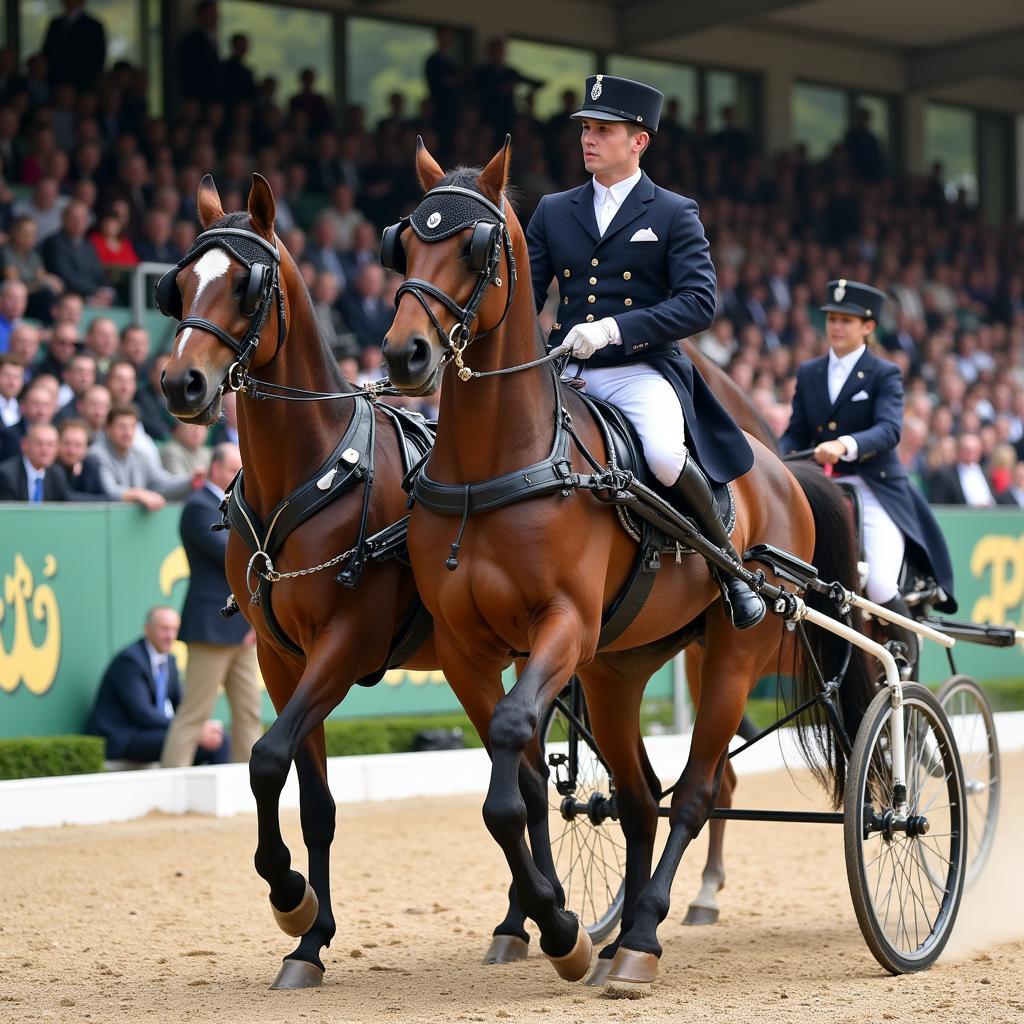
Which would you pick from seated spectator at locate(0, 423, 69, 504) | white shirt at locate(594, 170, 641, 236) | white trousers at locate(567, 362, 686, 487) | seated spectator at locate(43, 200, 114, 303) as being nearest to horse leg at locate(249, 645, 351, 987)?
white trousers at locate(567, 362, 686, 487)

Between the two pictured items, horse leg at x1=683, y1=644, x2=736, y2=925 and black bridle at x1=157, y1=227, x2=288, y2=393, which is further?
horse leg at x1=683, y1=644, x2=736, y2=925

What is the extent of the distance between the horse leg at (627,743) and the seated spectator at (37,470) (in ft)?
16.4

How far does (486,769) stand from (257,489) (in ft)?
18.8

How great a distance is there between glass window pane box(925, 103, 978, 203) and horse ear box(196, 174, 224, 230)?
22991 mm

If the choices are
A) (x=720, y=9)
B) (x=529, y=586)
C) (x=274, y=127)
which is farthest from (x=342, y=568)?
(x=720, y=9)

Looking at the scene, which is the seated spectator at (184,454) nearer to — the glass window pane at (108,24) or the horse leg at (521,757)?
the horse leg at (521,757)

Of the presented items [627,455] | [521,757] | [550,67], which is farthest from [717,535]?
[550,67]

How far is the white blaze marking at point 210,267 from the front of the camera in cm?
523

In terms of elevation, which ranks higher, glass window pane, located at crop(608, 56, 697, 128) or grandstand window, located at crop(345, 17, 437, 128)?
glass window pane, located at crop(608, 56, 697, 128)

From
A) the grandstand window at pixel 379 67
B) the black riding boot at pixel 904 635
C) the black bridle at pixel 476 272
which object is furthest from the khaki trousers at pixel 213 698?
the grandstand window at pixel 379 67

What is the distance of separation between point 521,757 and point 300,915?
1.05 m

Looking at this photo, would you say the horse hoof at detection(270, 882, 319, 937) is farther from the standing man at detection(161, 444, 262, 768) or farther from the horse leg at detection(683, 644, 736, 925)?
the standing man at detection(161, 444, 262, 768)

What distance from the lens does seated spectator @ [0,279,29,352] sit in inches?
477

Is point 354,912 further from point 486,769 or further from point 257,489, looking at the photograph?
point 486,769
